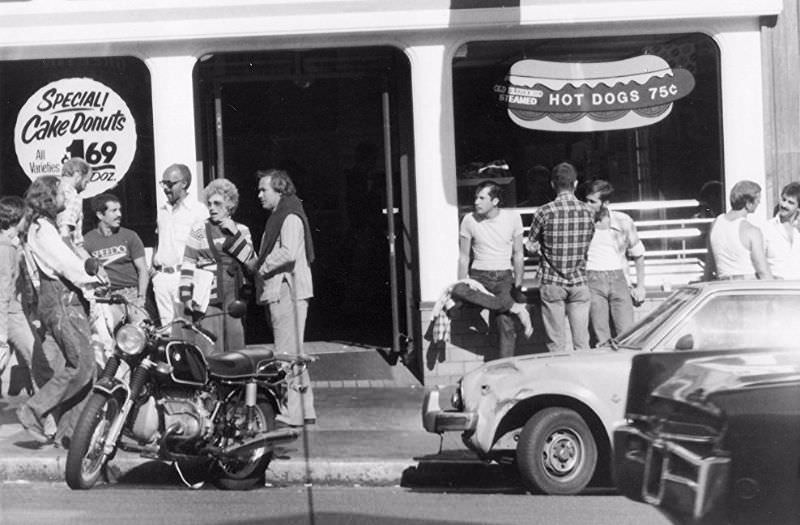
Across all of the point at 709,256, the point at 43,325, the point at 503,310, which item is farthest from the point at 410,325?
the point at 43,325

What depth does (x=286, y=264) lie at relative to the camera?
31.2 ft

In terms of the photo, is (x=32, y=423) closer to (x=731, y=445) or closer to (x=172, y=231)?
(x=172, y=231)

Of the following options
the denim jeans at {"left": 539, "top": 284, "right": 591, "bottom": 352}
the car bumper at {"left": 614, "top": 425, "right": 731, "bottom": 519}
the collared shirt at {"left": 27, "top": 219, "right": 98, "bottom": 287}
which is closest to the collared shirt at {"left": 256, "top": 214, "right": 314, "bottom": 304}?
the collared shirt at {"left": 27, "top": 219, "right": 98, "bottom": 287}

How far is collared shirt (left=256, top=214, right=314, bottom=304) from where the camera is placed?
9469 mm

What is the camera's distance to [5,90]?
1166 centimetres

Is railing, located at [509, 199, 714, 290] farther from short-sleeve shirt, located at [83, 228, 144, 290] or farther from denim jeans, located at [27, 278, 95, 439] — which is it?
denim jeans, located at [27, 278, 95, 439]

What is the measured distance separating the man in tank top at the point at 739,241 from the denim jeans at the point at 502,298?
1.71 metres

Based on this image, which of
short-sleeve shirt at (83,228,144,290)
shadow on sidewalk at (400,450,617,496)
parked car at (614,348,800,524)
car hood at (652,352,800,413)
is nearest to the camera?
parked car at (614,348,800,524)

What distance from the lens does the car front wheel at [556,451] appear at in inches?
292

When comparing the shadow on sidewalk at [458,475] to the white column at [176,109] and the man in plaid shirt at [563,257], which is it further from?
the white column at [176,109]

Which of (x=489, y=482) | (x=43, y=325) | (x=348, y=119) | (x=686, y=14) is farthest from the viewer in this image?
(x=348, y=119)

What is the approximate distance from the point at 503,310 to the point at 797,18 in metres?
3.63

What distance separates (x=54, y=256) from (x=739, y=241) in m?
5.14

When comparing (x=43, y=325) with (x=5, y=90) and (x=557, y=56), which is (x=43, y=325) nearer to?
(x=5, y=90)
